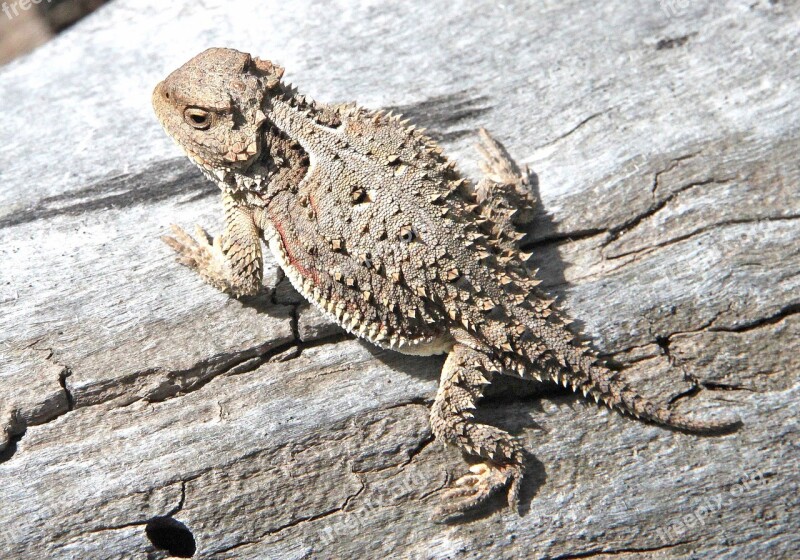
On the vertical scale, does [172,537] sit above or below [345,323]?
below

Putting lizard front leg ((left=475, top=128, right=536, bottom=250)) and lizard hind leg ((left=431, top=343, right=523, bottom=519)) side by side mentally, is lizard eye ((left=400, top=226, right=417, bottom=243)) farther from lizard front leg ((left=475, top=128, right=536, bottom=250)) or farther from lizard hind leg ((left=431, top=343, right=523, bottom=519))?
lizard hind leg ((left=431, top=343, right=523, bottom=519))

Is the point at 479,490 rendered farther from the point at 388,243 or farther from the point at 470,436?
the point at 388,243

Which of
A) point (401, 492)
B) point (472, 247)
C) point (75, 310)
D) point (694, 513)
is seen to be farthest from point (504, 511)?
point (75, 310)

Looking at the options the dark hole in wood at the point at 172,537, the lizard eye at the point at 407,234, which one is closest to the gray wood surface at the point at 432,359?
the dark hole in wood at the point at 172,537

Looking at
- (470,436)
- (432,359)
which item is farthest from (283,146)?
(470,436)

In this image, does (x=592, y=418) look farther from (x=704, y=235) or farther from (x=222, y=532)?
(x=222, y=532)

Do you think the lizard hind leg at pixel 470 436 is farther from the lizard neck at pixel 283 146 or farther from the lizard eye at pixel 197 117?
the lizard eye at pixel 197 117

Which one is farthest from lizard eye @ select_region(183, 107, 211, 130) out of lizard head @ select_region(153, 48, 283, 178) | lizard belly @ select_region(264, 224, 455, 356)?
lizard belly @ select_region(264, 224, 455, 356)
